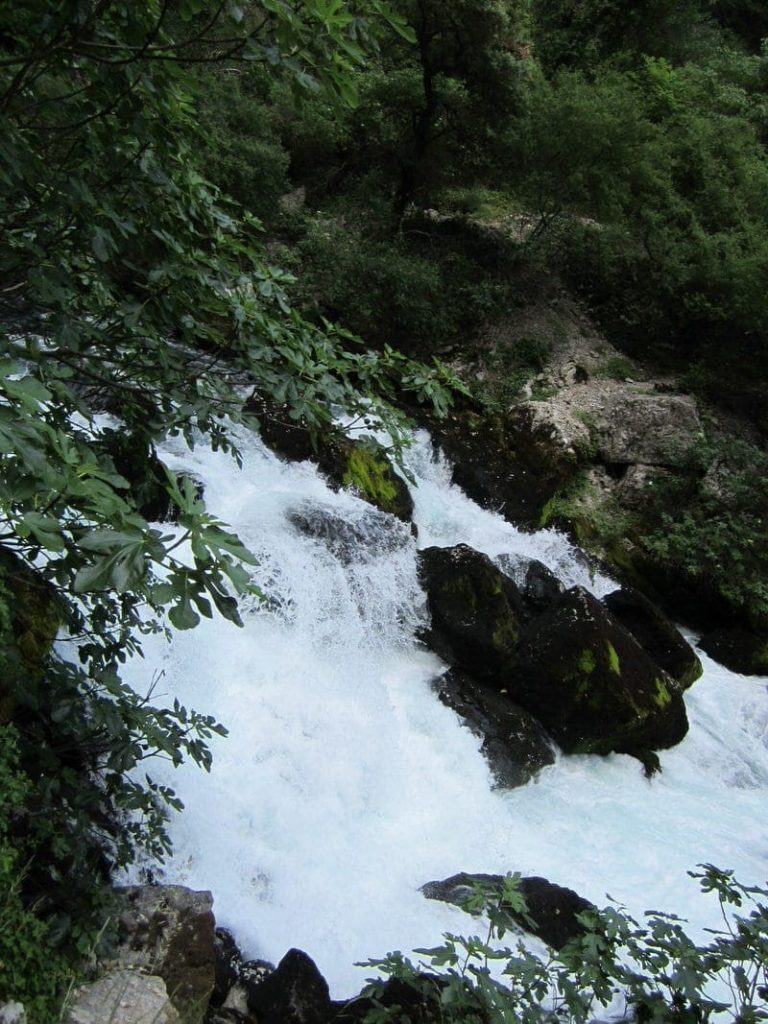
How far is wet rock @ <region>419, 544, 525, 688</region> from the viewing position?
21.9 feet

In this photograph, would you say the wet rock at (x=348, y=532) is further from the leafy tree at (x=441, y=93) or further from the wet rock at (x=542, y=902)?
the leafy tree at (x=441, y=93)

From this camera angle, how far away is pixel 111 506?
1596 mm

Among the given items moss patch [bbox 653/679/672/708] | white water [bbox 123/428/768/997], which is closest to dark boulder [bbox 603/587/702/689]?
white water [bbox 123/428/768/997]

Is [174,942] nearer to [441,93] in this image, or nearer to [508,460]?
[508,460]

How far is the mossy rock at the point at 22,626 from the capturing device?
2314 mm

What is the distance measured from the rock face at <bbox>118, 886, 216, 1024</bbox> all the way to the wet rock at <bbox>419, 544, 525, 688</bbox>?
12.3ft

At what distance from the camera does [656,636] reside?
8.12m

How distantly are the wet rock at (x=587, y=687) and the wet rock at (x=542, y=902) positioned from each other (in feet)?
6.91

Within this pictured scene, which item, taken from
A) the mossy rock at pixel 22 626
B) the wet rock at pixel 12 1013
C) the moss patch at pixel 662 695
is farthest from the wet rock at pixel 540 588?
the wet rock at pixel 12 1013

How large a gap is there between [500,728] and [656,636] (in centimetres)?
293

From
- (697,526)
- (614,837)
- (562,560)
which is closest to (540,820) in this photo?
(614,837)

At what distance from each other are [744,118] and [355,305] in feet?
36.0

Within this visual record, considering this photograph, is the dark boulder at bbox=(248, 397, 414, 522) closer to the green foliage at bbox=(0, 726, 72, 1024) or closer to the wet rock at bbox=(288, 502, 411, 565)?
the wet rock at bbox=(288, 502, 411, 565)

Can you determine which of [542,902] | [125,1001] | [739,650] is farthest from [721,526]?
[125,1001]
